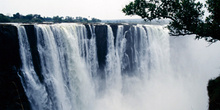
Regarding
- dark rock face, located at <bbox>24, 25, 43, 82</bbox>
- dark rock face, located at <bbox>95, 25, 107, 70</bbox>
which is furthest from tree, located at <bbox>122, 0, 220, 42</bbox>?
dark rock face, located at <bbox>95, 25, 107, 70</bbox>

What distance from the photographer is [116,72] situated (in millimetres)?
18016

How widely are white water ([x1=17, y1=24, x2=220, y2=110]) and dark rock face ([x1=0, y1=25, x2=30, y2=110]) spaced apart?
1.28 feet

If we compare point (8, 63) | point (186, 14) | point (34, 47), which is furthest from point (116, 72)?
point (186, 14)

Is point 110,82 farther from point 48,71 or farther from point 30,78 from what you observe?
point 30,78

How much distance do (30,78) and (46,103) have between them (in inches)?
79.9

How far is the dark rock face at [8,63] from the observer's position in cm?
1013

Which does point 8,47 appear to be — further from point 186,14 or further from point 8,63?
point 186,14

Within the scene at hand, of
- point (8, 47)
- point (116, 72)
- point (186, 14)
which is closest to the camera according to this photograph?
point (186, 14)

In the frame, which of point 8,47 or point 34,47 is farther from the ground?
point 8,47

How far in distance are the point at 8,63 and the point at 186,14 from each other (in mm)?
9953

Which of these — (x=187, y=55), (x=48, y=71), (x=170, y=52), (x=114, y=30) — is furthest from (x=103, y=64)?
(x=187, y=55)

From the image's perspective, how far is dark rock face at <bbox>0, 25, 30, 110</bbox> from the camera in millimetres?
10133

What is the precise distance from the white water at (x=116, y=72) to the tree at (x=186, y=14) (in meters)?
7.64

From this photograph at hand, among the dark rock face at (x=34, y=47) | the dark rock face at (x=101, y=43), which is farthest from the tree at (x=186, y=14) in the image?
the dark rock face at (x=101, y=43)
